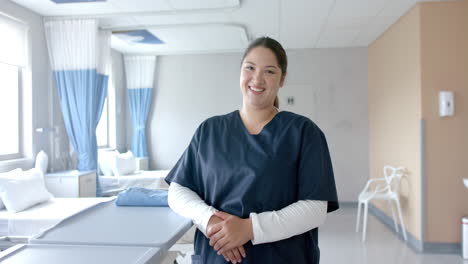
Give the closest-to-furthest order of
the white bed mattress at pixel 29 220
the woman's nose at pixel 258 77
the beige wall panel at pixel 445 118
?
the woman's nose at pixel 258 77 → the white bed mattress at pixel 29 220 → the beige wall panel at pixel 445 118

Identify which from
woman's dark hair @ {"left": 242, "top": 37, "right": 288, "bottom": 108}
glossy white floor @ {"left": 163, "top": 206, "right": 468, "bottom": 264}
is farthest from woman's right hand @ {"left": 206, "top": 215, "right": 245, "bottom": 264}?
glossy white floor @ {"left": 163, "top": 206, "right": 468, "bottom": 264}

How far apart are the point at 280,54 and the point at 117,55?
17.7 ft

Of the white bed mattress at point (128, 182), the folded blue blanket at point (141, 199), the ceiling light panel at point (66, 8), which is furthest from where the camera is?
the white bed mattress at point (128, 182)

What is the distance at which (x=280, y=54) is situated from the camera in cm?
129

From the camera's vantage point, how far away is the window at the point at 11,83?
3604 mm

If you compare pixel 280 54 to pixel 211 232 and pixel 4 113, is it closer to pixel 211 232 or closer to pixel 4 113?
pixel 211 232

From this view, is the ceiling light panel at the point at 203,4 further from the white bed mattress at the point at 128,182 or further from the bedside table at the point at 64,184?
the white bed mattress at the point at 128,182

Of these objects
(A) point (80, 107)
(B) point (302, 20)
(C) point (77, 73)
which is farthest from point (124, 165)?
(B) point (302, 20)

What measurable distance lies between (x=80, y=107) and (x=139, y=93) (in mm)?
2158

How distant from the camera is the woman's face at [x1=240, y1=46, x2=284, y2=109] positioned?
1259 millimetres

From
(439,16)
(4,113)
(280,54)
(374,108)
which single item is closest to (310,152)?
(280,54)

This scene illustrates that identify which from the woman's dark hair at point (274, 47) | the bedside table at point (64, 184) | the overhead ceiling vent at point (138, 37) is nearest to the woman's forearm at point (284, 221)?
the woman's dark hair at point (274, 47)

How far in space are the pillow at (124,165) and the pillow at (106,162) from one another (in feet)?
0.22

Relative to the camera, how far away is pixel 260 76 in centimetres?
125
